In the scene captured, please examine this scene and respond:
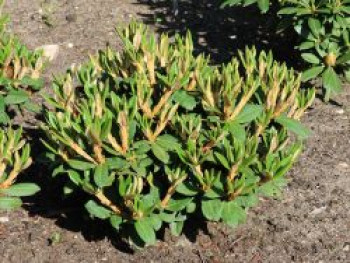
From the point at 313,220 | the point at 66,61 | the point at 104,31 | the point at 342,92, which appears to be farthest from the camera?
the point at 104,31

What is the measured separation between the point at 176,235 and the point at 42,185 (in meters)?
1.01

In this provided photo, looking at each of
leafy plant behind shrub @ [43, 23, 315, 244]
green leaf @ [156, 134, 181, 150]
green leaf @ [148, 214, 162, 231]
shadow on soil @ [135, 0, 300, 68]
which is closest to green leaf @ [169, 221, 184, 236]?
leafy plant behind shrub @ [43, 23, 315, 244]

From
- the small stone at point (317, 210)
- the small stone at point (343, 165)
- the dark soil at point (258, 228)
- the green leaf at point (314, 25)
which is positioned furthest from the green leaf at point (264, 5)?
the small stone at point (317, 210)

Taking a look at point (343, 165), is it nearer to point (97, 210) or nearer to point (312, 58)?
point (312, 58)

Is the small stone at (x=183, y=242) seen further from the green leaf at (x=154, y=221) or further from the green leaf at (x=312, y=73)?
the green leaf at (x=312, y=73)

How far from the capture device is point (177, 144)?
3486mm

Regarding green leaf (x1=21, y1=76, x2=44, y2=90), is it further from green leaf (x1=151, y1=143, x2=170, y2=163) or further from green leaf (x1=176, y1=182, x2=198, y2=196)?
green leaf (x1=176, y1=182, x2=198, y2=196)

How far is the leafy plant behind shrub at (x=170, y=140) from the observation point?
3.38 m

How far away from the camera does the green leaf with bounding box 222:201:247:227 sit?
3.42 m

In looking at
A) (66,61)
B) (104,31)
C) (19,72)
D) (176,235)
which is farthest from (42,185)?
(104,31)

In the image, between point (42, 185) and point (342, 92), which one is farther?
point (342, 92)

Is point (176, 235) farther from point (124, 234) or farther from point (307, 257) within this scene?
point (307, 257)

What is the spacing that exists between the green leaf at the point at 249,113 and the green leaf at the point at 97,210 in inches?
32.2

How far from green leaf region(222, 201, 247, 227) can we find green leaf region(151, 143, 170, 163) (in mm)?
378
